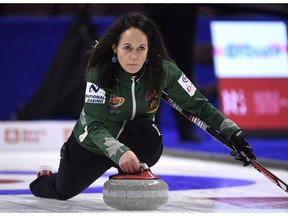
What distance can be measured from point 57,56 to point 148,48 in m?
5.03

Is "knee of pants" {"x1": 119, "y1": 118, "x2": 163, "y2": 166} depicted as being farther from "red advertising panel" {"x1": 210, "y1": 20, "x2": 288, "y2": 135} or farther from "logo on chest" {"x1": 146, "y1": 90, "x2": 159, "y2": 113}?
"red advertising panel" {"x1": 210, "y1": 20, "x2": 288, "y2": 135}

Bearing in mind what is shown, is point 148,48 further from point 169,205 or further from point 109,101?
point 169,205

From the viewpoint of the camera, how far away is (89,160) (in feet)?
11.1

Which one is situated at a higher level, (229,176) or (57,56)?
(57,56)

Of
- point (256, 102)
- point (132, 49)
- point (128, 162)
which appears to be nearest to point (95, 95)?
point (132, 49)

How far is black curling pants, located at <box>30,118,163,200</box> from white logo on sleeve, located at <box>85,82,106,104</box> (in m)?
0.22

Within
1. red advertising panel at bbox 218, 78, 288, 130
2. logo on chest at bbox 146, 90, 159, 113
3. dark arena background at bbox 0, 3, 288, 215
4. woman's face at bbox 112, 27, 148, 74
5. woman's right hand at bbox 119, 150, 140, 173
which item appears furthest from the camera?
red advertising panel at bbox 218, 78, 288, 130

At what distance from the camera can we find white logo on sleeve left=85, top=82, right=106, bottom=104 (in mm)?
3105

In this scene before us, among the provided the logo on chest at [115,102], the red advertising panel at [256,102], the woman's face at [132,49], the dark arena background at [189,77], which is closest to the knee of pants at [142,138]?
the logo on chest at [115,102]

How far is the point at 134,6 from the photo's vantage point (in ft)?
31.7

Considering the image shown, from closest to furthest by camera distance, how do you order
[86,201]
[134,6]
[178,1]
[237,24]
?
[86,201] → [178,1] → [237,24] → [134,6]

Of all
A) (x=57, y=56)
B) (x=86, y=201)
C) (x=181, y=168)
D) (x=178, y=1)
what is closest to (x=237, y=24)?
(x=178, y=1)

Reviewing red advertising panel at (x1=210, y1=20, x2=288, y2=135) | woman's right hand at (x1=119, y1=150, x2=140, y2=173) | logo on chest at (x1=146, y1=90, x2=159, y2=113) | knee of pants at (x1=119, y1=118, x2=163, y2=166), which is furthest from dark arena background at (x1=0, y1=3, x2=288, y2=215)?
woman's right hand at (x1=119, y1=150, x2=140, y2=173)

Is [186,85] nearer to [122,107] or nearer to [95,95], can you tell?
[122,107]
